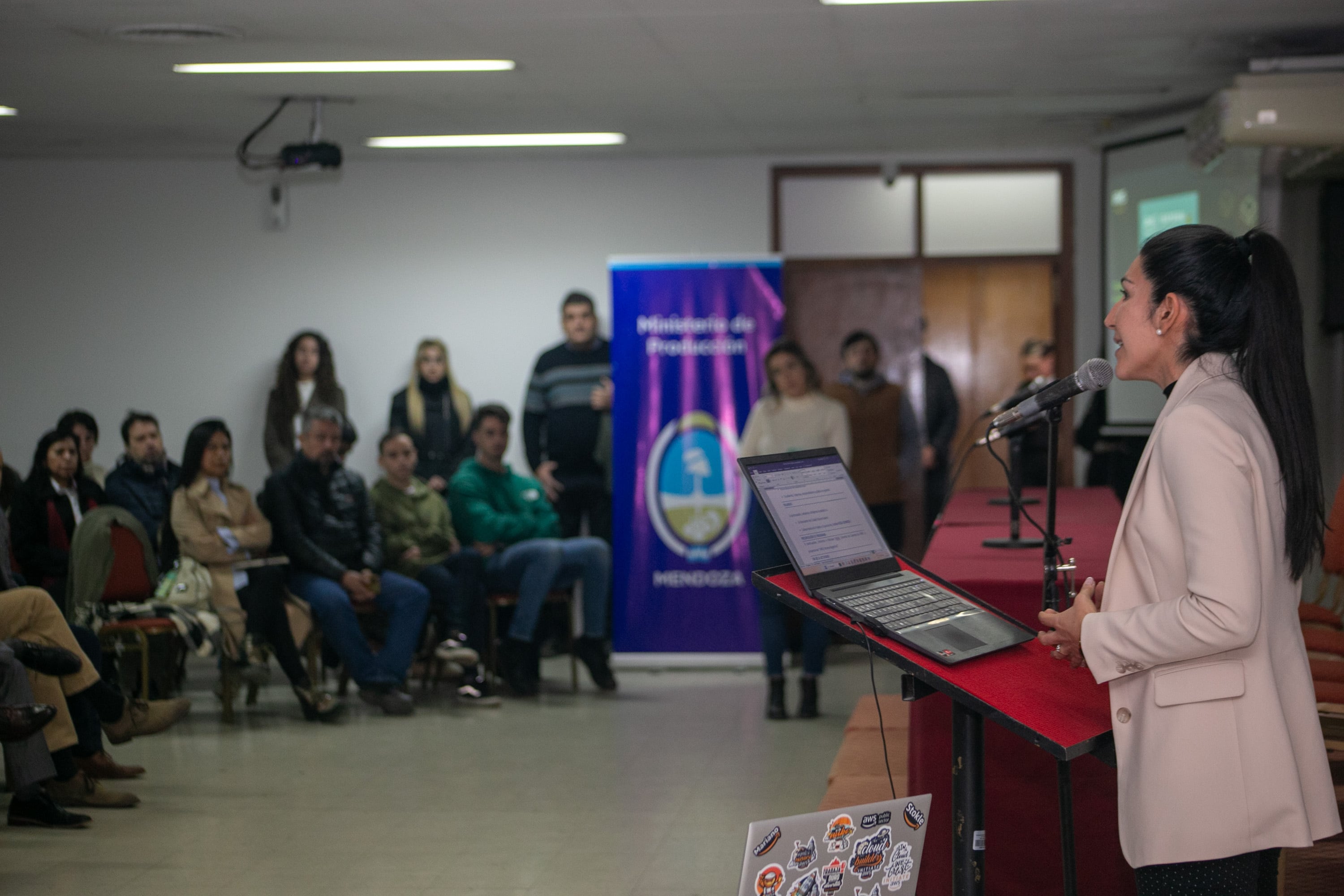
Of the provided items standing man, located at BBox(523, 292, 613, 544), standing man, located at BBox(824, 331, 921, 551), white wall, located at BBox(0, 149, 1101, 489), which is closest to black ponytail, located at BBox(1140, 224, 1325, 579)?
standing man, located at BBox(824, 331, 921, 551)

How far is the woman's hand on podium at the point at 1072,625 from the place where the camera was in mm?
1935

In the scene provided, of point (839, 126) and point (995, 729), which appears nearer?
point (995, 729)

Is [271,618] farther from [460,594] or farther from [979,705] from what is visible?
[979,705]

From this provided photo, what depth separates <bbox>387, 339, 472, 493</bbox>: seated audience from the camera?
762cm

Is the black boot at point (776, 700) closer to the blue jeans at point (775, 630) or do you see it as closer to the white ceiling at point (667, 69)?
the blue jeans at point (775, 630)

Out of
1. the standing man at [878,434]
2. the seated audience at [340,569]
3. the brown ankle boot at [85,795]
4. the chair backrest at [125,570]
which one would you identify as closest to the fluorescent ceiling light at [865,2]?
the standing man at [878,434]

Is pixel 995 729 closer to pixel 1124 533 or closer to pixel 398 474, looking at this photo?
pixel 1124 533

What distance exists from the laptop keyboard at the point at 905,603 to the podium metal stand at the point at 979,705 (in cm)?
3

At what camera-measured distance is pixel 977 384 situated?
27.5 ft

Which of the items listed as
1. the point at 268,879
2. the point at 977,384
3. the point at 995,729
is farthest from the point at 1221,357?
the point at 977,384

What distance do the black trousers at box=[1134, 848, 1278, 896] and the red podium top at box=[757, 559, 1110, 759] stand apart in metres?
0.19

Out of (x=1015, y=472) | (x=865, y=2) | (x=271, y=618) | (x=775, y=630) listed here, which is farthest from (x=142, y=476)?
(x=1015, y=472)

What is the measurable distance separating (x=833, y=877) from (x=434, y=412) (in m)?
5.75

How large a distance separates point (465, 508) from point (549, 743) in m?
1.56
